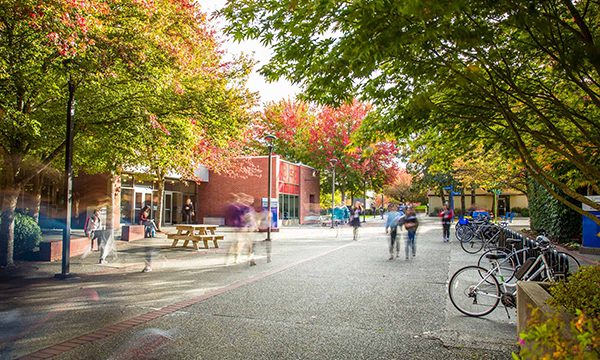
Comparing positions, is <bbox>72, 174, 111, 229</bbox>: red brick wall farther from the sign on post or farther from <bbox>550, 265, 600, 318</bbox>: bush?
<bbox>550, 265, 600, 318</bbox>: bush

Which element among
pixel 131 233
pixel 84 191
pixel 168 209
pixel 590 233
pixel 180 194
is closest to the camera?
pixel 590 233

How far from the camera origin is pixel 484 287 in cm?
645

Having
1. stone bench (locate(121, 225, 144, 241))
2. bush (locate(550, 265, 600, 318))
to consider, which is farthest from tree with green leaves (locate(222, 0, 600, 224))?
stone bench (locate(121, 225, 144, 241))

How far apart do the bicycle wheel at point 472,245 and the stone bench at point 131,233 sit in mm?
13071

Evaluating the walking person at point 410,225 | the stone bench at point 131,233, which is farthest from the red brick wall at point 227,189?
the walking person at point 410,225

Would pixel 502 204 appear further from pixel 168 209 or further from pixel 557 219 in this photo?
pixel 168 209

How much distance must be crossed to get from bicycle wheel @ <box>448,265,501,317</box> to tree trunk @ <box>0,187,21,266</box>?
1027 centimetres

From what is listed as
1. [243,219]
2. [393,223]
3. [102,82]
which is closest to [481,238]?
[393,223]

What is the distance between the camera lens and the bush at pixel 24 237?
463 inches

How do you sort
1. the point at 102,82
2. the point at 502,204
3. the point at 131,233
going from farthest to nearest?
the point at 502,204
the point at 131,233
the point at 102,82

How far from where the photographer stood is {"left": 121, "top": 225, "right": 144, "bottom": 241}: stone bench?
17688mm

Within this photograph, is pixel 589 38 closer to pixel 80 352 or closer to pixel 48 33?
pixel 80 352

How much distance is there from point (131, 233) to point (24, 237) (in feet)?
19.8

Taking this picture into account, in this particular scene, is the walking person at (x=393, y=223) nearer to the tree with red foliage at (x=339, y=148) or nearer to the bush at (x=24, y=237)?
the bush at (x=24, y=237)
